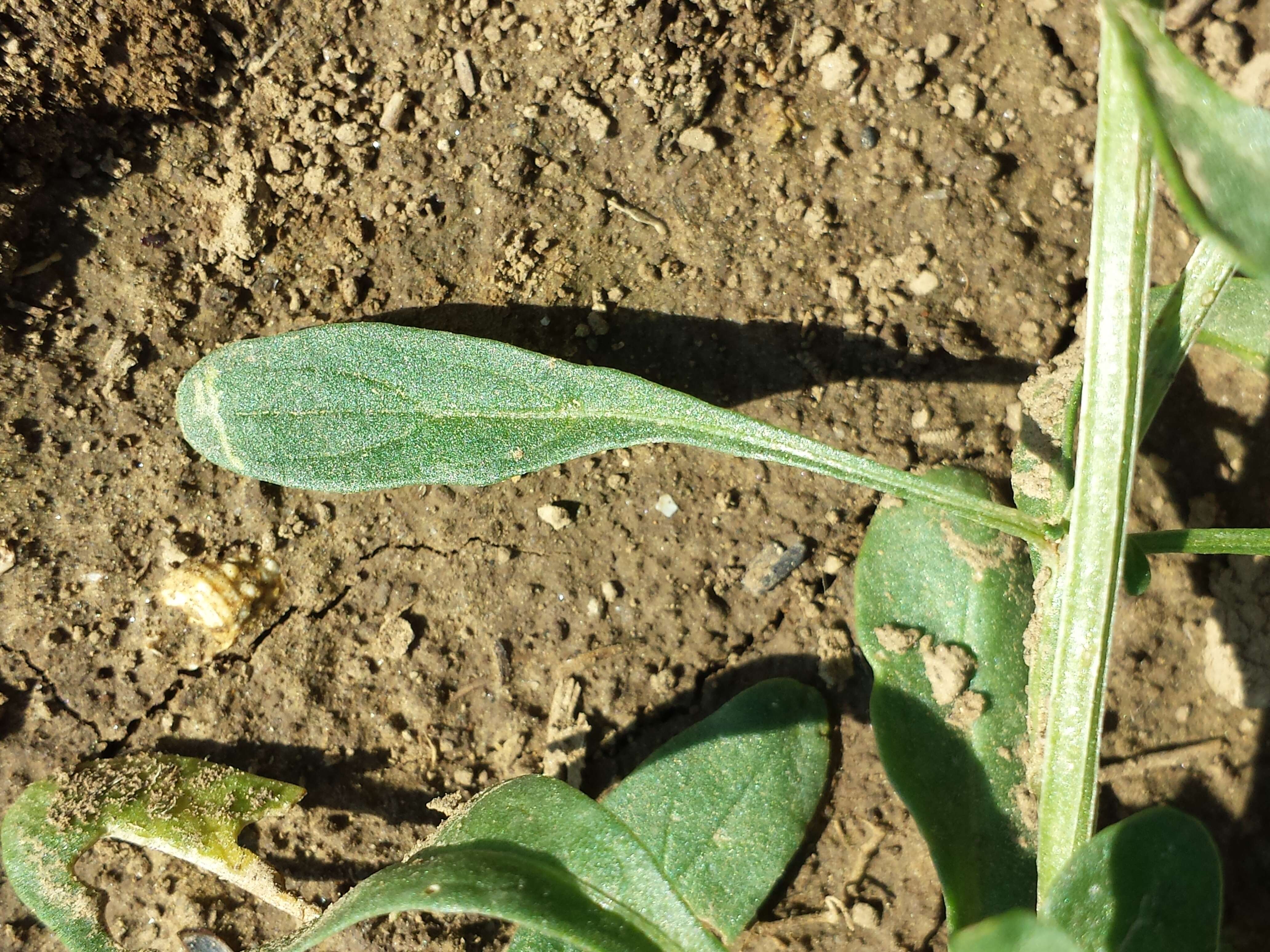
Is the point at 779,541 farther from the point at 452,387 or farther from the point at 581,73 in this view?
the point at 581,73

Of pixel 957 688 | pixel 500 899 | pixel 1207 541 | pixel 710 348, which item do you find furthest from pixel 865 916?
pixel 710 348

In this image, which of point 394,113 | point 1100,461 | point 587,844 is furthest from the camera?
point 394,113

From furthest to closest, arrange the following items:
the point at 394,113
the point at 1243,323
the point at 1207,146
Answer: the point at 394,113, the point at 1243,323, the point at 1207,146

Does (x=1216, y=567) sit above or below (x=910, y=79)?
below

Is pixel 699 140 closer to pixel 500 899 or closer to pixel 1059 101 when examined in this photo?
pixel 1059 101

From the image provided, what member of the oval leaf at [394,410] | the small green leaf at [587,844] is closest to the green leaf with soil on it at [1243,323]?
the oval leaf at [394,410]

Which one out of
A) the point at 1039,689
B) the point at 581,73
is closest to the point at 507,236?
the point at 581,73
